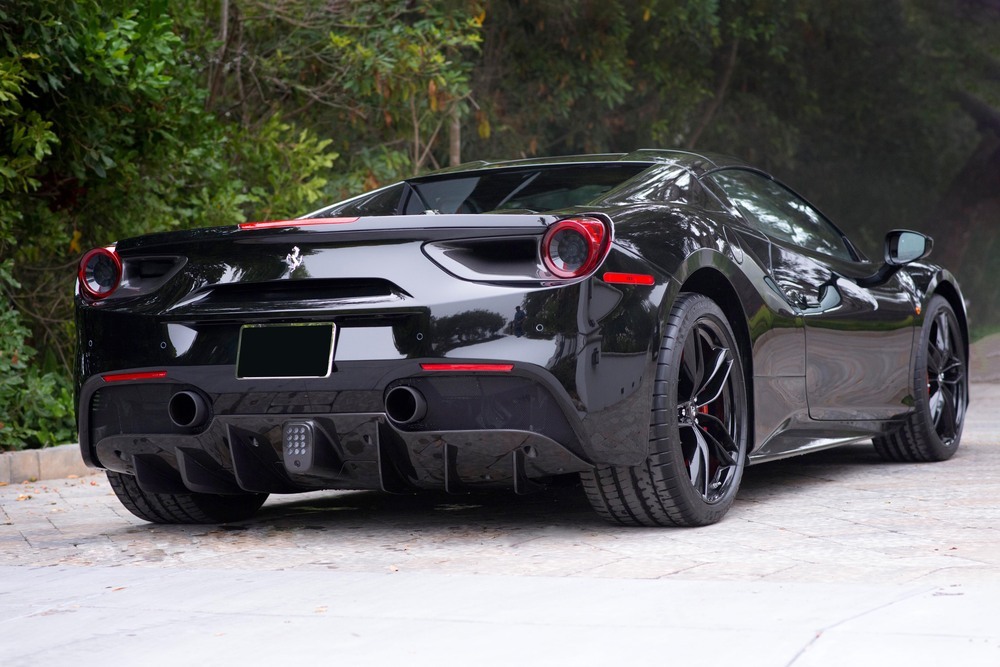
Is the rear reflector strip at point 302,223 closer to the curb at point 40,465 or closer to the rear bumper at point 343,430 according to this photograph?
the rear bumper at point 343,430

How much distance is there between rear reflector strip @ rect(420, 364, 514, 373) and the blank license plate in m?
0.32

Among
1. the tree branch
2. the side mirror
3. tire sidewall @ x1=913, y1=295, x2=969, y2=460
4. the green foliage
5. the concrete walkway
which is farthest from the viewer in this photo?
the tree branch

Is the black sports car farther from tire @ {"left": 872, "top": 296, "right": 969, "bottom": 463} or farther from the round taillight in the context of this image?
tire @ {"left": 872, "top": 296, "right": 969, "bottom": 463}

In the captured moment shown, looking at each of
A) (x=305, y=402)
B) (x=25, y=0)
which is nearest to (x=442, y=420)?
(x=305, y=402)

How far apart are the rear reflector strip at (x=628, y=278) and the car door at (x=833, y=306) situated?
109 cm

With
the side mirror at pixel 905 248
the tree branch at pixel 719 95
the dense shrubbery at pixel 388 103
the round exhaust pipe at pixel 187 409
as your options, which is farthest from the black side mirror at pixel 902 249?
the tree branch at pixel 719 95

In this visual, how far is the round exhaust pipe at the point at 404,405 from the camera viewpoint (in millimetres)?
3967

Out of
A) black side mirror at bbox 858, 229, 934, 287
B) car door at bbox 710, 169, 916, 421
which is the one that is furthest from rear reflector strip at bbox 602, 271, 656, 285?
black side mirror at bbox 858, 229, 934, 287

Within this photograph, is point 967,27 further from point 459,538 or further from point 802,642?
point 802,642

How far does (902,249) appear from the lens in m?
5.94

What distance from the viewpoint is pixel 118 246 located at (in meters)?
4.46

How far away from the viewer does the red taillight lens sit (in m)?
3.93

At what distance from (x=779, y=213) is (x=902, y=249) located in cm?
72

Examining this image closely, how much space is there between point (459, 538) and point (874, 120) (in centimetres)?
1570
